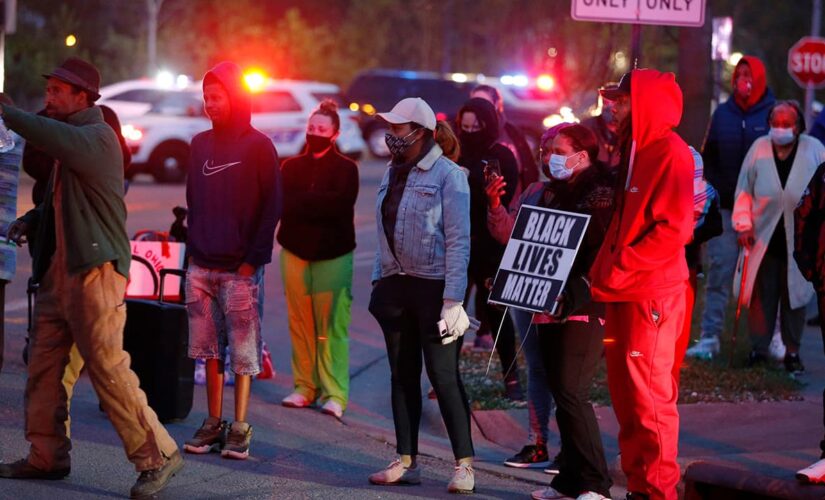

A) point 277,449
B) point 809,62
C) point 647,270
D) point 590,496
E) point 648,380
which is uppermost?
point 809,62

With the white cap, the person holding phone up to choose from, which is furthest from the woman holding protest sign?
the person holding phone up

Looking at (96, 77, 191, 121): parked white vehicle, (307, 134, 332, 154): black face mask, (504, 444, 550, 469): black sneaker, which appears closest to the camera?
(504, 444, 550, 469): black sneaker

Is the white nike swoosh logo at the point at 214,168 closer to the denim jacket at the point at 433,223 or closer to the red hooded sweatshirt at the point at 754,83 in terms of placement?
the denim jacket at the point at 433,223

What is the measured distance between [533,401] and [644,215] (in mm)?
1784

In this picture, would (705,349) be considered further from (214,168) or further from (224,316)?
(214,168)

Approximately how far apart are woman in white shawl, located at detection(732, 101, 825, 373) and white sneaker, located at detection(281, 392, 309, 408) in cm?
312

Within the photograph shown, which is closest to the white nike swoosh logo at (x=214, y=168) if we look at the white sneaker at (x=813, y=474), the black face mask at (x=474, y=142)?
the black face mask at (x=474, y=142)

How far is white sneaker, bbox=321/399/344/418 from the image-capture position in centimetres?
902

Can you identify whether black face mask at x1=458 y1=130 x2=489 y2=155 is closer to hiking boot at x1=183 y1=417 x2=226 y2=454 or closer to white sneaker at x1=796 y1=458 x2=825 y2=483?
hiking boot at x1=183 y1=417 x2=226 y2=454

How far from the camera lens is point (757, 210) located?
10.1 meters

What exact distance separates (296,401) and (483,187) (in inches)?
69.4

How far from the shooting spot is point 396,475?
7215mm

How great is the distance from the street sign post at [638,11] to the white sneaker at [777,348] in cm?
298

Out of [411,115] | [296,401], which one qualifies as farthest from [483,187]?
[411,115]
